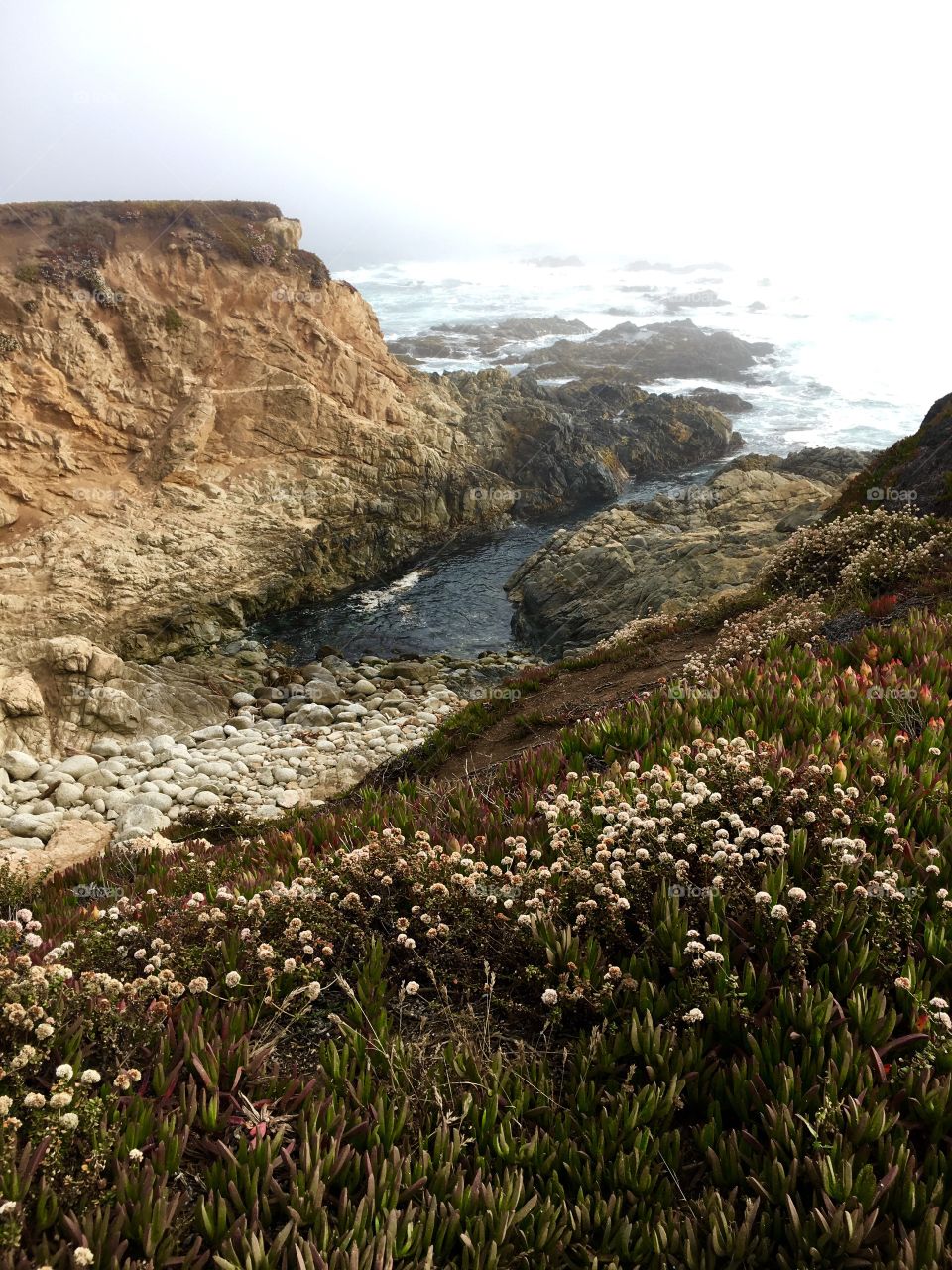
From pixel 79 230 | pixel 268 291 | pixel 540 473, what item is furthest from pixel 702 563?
pixel 79 230

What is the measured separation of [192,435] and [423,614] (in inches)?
409

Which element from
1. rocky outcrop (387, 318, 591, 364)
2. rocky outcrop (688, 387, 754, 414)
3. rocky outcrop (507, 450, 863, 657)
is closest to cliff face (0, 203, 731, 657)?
rocky outcrop (507, 450, 863, 657)

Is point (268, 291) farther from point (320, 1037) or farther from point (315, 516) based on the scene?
point (320, 1037)

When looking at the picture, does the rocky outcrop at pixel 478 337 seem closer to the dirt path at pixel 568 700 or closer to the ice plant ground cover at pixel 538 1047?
the dirt path at pixel 568 700

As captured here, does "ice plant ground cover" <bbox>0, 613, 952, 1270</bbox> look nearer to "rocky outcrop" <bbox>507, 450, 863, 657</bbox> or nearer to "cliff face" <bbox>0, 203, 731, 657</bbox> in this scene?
"rocky outcrop" <bbox>507, 450, 863, 657</bbox>

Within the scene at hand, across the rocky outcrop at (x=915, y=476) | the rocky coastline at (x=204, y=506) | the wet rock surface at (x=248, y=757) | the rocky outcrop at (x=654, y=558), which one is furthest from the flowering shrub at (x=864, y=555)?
the rocky coastline at (x=204, y=506)

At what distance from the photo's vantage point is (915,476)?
596 inches

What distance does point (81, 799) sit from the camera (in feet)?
44.2

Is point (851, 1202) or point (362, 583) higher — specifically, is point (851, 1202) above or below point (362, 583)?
above

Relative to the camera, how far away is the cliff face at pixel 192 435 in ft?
71.8

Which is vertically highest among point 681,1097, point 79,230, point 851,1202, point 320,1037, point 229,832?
point 79,230

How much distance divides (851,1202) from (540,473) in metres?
36.5

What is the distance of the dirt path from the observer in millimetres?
9891

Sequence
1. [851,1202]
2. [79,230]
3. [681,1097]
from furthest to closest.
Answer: [79,230] < [681,1097] < [851,1202]
